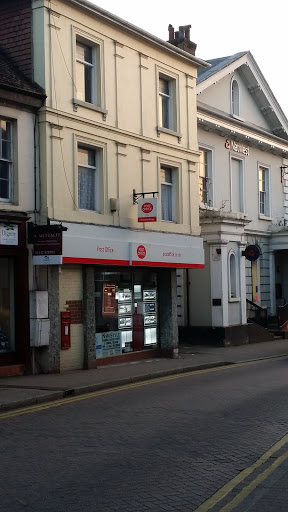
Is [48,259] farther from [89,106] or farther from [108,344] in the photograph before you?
[89,106]

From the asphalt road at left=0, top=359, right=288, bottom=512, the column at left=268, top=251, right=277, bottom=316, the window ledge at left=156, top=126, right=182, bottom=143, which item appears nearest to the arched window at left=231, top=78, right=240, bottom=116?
the column at left=268, top=251, right=277, bottom=316

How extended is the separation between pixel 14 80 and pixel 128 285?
6.77m

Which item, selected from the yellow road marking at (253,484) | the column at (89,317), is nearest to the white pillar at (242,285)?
the column at (89,317)

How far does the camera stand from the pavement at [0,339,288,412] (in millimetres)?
13773

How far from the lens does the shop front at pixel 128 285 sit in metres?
18.7

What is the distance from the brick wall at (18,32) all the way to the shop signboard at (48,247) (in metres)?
4.05

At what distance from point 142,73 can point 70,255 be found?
6.51m

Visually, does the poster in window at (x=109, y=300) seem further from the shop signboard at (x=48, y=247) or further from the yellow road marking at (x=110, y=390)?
the shop signboard at (x=48, y=247)

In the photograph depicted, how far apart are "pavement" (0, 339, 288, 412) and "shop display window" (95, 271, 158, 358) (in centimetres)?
67

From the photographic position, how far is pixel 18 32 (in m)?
18.3

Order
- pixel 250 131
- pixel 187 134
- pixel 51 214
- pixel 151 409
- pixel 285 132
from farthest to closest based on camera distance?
pixel 285 132, pixel 250 131, pixel 187 134, pixel 51 214, pixel 151 409

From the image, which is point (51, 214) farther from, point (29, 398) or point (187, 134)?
A: point (187, 134)

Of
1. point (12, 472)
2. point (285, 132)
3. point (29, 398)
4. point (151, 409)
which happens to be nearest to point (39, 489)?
point (12, 472)

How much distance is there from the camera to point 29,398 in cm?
1322
